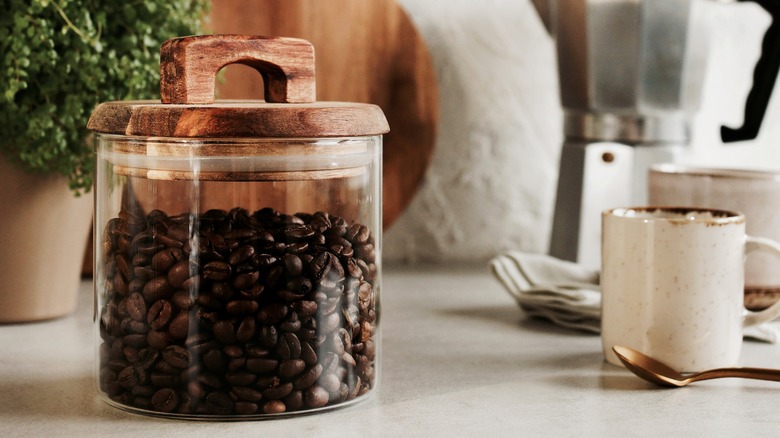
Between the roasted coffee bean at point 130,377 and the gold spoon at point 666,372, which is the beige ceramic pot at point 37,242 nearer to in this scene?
the roasted coffee bean at point 130,377

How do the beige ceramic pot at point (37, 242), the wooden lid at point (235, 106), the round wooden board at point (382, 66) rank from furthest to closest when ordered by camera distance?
1. the round wooden board at point (382, 66)
2. the beige ceramic pot at point (37, 242)
3. the wooden lid at point (235, 106)

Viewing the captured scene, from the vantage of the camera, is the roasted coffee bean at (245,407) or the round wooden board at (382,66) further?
the round wooden board at (382,66)

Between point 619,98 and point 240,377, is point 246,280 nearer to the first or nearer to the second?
point 240,377

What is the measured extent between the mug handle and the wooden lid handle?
0.35 metres

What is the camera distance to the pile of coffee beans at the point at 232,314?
0.59 meters

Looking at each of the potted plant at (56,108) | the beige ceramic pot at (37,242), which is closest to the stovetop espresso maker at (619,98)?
the potted plant at (56,108)

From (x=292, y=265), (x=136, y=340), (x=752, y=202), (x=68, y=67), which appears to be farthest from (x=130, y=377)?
(x=752, y=202)

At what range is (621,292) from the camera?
0.73m

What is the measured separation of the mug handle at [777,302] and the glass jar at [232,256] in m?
0.30

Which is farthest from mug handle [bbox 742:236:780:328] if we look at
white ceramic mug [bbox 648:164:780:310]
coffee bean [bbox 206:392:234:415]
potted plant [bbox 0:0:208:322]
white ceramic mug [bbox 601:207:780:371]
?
potted plant [bbox 0:0:208:322]

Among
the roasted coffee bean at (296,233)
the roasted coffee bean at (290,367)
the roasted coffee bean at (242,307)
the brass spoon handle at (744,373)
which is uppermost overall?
the roasted coffee bean at (296,233)

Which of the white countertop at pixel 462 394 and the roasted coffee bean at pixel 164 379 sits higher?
the roasted coffee bean at pixel 164 379

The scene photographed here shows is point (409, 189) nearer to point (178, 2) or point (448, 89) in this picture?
point (448, 89)

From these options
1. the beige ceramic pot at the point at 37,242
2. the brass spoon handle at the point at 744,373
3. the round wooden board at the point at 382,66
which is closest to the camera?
the brass spoon handle at the point at 744,373
